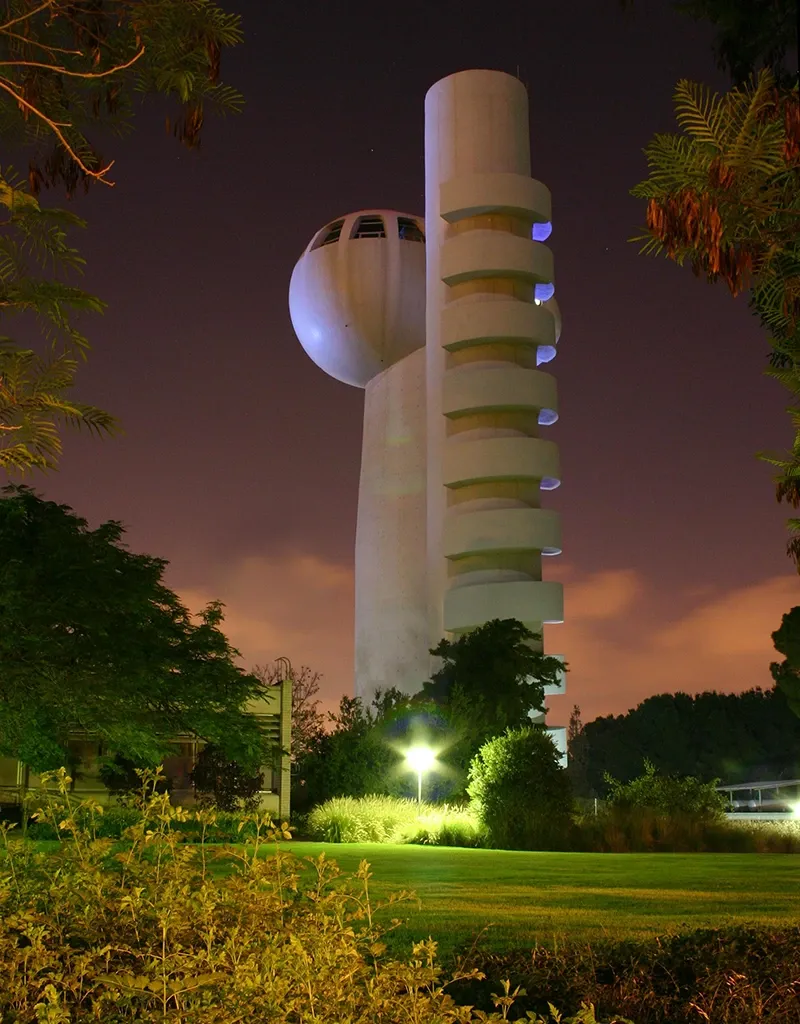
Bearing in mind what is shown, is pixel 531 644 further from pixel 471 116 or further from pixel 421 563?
pixel 471 116

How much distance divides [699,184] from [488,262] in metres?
48.1

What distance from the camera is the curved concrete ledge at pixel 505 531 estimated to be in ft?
170

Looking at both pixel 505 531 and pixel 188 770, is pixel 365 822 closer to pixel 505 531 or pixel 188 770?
pixel 188 770

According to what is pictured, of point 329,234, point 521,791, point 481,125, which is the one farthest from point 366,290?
point 521,791

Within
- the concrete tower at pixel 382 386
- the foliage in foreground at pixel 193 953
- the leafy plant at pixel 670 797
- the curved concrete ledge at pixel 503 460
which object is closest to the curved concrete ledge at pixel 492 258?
the curved concrete ledge at pixel 503 460

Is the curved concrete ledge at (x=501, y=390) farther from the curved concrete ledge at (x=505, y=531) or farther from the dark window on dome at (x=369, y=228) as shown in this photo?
the dark window on dome at (x=369, y=228)

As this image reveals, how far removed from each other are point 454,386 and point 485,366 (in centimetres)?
193

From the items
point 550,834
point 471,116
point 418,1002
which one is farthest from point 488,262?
point 418,1002

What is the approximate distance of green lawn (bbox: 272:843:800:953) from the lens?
10.8 metres

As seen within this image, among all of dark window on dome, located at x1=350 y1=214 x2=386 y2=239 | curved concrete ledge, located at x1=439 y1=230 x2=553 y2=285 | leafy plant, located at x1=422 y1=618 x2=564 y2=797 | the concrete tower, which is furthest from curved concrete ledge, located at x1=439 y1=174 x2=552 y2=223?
leafy plant, located at x1=422 y1=618 x2=564 y2=797

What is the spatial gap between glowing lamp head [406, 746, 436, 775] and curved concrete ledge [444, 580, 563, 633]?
444 inches

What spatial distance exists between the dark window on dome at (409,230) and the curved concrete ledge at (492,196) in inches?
420

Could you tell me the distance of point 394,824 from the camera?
1233 inches

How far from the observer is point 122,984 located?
5387mm
